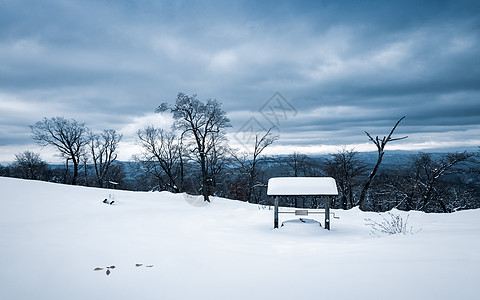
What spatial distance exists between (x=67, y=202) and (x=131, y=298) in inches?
372

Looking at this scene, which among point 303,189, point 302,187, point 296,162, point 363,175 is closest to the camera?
point 303,189

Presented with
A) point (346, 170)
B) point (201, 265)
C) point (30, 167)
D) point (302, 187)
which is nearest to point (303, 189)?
point (302, 187)

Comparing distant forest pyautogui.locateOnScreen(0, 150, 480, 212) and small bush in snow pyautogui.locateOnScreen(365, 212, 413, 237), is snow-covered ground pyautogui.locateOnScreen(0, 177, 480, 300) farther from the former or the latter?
distant forest pyautogui.locateOnScreen(0, 150, 480, 212)

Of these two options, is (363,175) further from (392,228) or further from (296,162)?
(392,228)

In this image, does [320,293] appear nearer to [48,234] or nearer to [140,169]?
[48,234]

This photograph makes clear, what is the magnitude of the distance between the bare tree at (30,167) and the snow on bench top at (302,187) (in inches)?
1788

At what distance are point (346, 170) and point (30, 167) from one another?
165ft

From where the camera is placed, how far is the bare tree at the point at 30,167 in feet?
134

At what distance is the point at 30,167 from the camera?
133 ft

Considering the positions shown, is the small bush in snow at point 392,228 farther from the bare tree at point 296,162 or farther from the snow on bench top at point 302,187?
the bare tree at point 296,162

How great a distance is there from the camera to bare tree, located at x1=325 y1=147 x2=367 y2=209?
87.6ft

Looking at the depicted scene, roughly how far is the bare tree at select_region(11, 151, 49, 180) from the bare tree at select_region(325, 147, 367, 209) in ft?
156

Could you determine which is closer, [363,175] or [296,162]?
[363,175]

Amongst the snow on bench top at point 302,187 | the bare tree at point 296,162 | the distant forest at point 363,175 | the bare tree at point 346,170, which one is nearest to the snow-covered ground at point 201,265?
the snow on bench top at point 302,187
